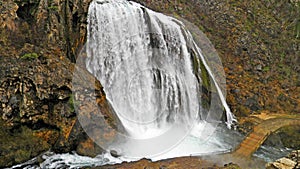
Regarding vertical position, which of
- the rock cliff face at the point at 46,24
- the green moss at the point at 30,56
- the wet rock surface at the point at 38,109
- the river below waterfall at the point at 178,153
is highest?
the rock cliff face at the point at 46,24

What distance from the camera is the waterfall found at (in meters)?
10.3

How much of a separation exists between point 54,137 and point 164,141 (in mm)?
3288

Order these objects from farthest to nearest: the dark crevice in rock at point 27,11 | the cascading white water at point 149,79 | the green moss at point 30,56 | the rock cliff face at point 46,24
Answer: the cascading white water at point 149,79, the dark crevice in rock at point 27,11, the rock cliff face at point 46,24, the green moss at point 30,56

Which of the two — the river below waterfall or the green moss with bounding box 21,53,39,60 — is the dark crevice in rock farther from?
the river below waterfall

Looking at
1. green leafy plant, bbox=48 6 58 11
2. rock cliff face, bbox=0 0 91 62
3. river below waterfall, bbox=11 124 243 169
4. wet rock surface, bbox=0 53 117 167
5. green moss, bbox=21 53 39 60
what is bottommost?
river below waterfall, bbox=11 124 243 169

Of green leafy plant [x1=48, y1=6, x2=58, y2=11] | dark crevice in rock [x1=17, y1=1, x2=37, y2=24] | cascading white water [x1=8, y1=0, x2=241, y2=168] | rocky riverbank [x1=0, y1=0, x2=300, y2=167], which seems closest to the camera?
rocky riverbank [x1=0, y1=0, x2=300, y2=167]

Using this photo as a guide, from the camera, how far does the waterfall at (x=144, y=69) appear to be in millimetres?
10297

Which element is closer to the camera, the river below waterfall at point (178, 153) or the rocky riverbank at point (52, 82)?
the river below waterfall at point (178, 153)

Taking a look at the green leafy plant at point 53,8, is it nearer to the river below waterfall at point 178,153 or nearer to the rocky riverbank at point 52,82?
the rocky riverbank at point 52,82

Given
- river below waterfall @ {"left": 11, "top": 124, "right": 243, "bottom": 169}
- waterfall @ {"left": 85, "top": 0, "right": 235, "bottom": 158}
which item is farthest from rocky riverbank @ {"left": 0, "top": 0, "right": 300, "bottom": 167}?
waterfall @ {"left": 85, "top": 0, "right": 235, "bottom": 158}

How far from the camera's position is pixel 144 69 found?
11.0 m

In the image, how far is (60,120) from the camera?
8.48 m

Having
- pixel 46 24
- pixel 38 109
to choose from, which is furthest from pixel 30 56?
pixel 38 109

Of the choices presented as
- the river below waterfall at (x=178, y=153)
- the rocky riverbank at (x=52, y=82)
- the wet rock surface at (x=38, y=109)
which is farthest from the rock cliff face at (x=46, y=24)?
the river below waterfall at (x=178, y=153)
